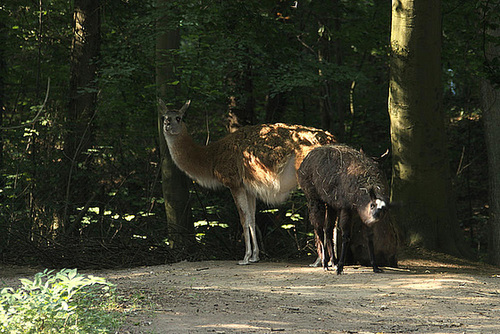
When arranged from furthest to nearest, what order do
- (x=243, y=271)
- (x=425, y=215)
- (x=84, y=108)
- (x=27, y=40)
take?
(x=27, y=40) → (x=84, y=108) → (x=425, y=215) → (x=243, y=271)

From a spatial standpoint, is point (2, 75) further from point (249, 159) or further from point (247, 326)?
point (247, 326)

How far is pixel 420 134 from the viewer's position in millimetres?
9812

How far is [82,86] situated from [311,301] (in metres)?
8.54

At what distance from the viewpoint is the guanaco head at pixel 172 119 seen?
10.9 metres

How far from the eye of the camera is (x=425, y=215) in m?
9.77

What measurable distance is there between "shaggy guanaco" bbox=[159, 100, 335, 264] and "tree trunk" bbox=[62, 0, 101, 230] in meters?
2.66

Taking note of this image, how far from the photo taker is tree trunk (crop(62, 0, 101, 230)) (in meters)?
12.9

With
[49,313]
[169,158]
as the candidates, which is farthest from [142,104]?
[49,313]

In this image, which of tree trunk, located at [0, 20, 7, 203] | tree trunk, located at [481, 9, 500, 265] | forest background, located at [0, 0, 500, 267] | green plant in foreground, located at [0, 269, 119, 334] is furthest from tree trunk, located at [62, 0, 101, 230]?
green plant in foreground, located at [0, 269, 119, 334]

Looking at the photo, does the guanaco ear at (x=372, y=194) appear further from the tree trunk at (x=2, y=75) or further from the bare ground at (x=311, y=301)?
the tree trunk at (x=2, y=75)

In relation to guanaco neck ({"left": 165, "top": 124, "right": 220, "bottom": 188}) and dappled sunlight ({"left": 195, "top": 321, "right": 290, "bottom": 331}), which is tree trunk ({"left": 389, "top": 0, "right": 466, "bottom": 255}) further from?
dappled sunlight ({"left": 195, "top": 321, "right": 290, "bottom": 331})

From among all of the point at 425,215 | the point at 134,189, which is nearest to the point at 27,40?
the point at 134,189

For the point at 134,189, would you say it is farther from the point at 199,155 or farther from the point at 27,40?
the point at 27,40

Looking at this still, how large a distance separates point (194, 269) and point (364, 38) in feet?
26.5
